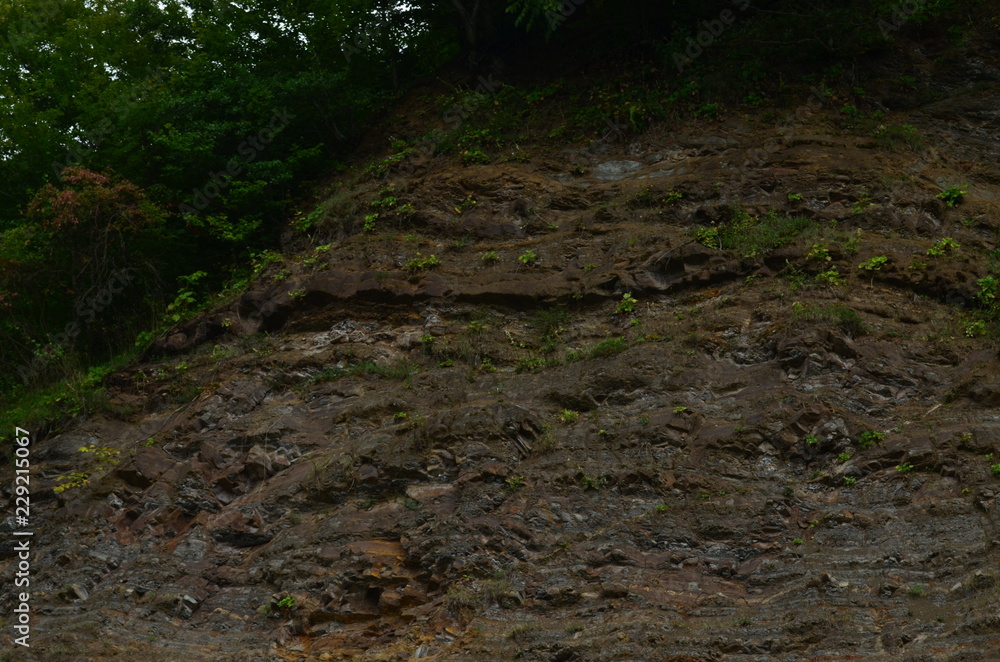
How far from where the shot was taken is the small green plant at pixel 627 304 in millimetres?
13305

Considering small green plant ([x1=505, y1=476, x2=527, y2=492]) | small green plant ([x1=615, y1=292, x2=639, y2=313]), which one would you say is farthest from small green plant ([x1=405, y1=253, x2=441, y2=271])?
small green plant ([x1=505, y1=476, x2=527, y2=492])

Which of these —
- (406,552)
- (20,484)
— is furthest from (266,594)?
(20,484)

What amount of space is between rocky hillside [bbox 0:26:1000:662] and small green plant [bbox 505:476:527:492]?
3 cm

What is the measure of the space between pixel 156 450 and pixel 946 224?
1094cm

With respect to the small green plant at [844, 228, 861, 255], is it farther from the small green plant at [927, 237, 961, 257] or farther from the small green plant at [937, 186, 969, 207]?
the small green plant at [937, 186, 969, 207]

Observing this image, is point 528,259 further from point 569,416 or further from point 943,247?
point 943,247

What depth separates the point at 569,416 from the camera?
1188 cm

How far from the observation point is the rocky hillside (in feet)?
31.4

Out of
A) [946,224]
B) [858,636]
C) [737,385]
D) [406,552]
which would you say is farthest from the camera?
[946,224]

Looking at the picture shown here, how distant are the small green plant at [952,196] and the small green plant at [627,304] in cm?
464

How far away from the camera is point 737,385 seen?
11.8 meters

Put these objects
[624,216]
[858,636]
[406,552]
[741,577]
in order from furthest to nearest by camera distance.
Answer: [624,216], [406,552], [741,577], [858,636]

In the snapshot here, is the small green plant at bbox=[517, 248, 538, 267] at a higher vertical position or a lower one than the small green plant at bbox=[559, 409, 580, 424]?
higher

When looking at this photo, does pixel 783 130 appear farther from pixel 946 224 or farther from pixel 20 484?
pixel 20 484
